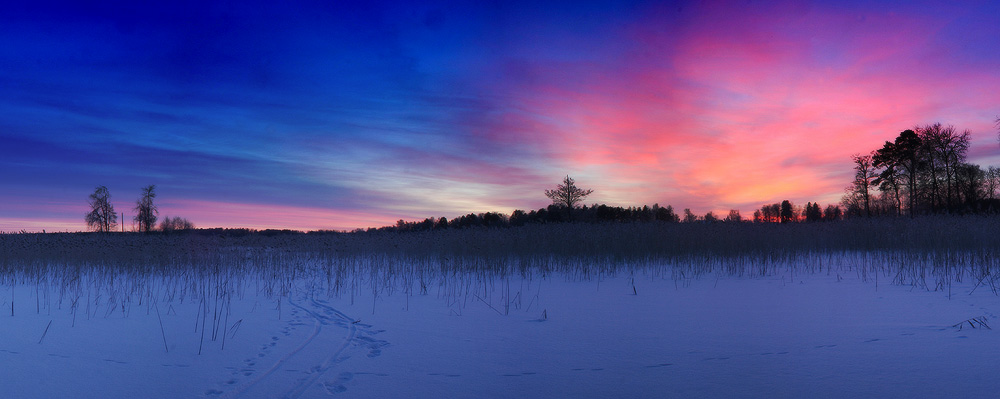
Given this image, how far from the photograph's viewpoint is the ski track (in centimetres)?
262

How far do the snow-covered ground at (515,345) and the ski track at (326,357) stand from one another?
0.06ft

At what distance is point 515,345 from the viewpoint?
12.1ft

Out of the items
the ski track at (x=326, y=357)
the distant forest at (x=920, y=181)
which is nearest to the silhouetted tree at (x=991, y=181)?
the distant forest at (x=920, y=181)

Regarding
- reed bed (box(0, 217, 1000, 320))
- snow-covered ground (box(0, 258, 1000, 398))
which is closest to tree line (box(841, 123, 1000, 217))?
reed bed (box(0, 217, 1000, 320))

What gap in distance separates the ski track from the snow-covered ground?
0.02m

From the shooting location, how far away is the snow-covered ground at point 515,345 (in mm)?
2611

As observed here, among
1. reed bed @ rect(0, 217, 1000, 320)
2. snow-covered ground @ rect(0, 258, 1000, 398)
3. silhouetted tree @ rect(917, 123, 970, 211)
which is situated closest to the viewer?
snow-covered ground @ rect(0, 258, 1000, 398)

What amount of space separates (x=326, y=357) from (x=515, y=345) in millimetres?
1399

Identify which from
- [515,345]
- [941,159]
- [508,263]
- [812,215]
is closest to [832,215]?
[812,215]

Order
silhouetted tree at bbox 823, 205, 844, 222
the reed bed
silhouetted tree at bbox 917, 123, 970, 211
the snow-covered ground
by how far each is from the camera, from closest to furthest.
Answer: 1. the snow-covered ground
2. the reed bed
3. silhouetted tree at bbox 823, 205, 844, 222
4. silhouetted tree at bbox 917, 123, 970, 211

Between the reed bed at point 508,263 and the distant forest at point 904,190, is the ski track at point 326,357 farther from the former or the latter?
the distant forest at point 904,190

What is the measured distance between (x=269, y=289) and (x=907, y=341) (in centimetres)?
A: 735

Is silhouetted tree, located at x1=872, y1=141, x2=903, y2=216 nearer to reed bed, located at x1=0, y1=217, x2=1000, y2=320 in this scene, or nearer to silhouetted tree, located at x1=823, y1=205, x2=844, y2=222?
silhouetted tree, located at x1=823, y1=205, x2=844, y2=222

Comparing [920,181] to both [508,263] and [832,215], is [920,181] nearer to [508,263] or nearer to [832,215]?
[832,215]
